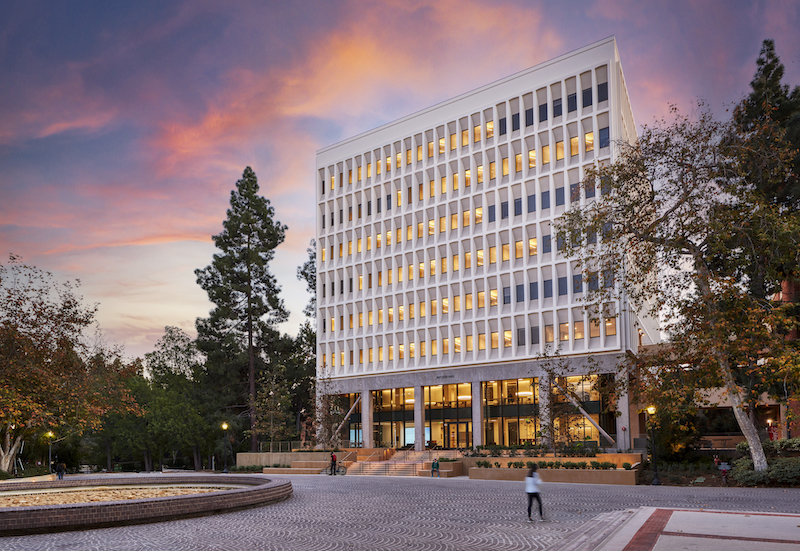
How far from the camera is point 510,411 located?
5228 cm

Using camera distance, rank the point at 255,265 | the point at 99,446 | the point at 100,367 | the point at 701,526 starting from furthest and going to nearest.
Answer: the point at 99,446
the point at 255,265
the point at 100,367
the point at 701,526

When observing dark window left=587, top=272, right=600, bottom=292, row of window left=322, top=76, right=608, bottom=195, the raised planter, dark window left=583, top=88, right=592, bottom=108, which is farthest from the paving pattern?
row of window left=322, top=76, right=608, bottom=195

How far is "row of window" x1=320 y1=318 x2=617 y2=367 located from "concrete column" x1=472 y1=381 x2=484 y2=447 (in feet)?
10.7

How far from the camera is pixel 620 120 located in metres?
49.7

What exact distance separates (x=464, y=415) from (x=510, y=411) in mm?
4374

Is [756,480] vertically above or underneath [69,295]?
underneath

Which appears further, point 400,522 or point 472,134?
point 472,134

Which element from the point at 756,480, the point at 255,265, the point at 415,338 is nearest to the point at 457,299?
the point at 415,338

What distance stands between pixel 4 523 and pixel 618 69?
4918cm

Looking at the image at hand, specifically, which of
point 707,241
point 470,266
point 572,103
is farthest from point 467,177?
point 707,241

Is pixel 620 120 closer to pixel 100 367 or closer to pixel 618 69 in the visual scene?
pixel 618 69

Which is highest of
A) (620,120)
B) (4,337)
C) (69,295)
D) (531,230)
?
(620,120)

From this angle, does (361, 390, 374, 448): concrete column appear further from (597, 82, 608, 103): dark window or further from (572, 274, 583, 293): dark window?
(597, 82, 608, 103): dark window

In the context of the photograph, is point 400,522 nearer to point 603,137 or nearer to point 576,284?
point 576,284
